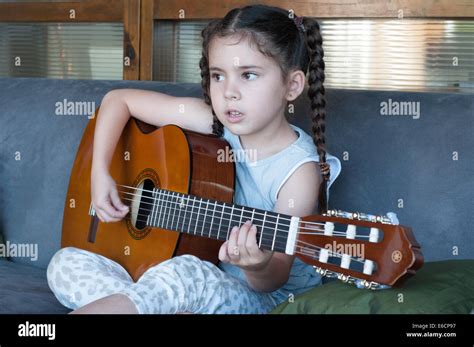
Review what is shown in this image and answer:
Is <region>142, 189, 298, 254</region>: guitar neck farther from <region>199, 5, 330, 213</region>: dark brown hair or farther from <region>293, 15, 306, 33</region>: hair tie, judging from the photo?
<region>293, 15, 306, 33</region>: hair tie

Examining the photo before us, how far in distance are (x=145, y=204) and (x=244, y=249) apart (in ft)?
0.98

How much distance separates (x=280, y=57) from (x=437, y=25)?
938 mm

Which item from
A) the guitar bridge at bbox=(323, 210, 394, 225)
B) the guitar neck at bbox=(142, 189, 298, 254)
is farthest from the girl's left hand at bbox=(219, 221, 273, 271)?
the guitar bridge at bbox=(323, 210, 394, 225)

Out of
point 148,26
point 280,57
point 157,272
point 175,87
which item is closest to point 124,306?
point 157,272

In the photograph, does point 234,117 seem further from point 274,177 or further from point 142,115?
point 142,115

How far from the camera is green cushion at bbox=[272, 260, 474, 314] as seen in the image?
1161 mm

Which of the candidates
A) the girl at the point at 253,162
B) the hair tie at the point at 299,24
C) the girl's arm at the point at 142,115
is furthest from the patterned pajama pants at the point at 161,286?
the hair tie at the point at 299,24

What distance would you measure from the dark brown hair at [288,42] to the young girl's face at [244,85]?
0.7 inches

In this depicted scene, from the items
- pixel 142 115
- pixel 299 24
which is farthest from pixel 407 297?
pixel 142 115

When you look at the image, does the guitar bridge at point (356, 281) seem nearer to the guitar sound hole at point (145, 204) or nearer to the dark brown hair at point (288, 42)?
the dark brown hair at point (288, 42)

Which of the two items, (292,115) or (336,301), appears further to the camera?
(292,115)

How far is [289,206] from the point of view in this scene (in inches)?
57.1

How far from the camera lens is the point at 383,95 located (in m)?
1.63
